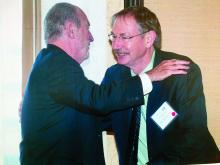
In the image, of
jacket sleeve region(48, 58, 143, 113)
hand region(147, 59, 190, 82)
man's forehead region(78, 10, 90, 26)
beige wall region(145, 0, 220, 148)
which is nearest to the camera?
jacket sleeve region(48, 58, 143, 113)

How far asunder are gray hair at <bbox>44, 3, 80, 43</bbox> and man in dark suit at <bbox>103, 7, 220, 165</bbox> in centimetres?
28

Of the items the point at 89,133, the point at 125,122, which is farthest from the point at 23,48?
the point at 125,122

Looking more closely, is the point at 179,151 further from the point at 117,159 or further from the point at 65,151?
the point at 65,151

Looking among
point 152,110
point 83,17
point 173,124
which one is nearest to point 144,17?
point 83,17

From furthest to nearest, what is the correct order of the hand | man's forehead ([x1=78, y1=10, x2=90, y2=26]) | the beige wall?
the beige wall → man's forehead ([x1=78, y1=10, x2=90, y2=26]) → the hand

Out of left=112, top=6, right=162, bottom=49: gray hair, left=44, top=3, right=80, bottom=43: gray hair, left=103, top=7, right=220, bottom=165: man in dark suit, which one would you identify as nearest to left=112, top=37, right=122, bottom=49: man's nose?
left=103, top=7, right=220, bottom=165: man in dark suit

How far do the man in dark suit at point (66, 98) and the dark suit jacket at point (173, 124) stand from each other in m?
0.13

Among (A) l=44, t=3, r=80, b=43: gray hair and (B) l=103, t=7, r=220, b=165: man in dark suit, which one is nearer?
(A) l=44, t=3, r=80, b=43: gray hair

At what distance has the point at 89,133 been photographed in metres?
1.97

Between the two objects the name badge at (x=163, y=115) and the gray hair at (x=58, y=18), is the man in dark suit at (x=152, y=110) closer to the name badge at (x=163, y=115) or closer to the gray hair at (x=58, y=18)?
the name badge at (x=163, y=115)

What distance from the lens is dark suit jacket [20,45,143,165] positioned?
170cm

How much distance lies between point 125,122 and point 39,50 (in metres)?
0.70

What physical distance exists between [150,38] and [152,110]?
0.46m

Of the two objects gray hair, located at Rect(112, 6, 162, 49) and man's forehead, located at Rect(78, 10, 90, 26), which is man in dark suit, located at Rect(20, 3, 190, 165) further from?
gray hair, located at Rect(112, 6, 162, 49)
